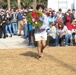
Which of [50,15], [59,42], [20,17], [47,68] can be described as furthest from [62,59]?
[20,17]

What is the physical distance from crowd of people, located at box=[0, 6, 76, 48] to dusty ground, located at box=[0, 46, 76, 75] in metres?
0.68

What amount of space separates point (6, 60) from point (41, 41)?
4.27 feet

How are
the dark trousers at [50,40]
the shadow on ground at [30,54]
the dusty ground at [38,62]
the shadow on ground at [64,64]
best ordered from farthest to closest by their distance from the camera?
the dark trousers at [50,40] < the shadow on ground at [30,54] < the shadow on ground at [64,64] < the dusty ground at [38,62]

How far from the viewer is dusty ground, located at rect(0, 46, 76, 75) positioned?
29.9ft

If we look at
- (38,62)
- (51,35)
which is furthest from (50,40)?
(38,62)

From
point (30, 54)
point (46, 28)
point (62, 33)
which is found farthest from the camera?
point (62, 33)

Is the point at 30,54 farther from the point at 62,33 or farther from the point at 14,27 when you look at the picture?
the point at 14,27

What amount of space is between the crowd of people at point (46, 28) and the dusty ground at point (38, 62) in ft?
2.23

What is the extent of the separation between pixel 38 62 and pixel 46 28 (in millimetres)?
1188

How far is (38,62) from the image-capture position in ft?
34.0

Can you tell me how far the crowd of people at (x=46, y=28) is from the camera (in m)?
11.6

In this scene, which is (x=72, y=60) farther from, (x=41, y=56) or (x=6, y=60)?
(x=6, y=60)

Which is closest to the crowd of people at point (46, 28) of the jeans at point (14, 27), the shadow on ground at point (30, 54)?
the jeans at point (14, 27)

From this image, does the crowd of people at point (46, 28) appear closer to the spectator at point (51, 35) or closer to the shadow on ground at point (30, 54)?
the spectator at point (51, 35)
